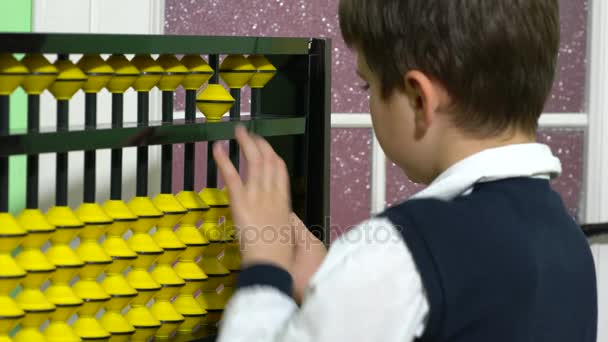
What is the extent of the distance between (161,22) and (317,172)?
1.78 ft

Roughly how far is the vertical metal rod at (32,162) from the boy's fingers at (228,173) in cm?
19

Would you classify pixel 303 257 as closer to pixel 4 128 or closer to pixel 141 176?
pixel 141 176

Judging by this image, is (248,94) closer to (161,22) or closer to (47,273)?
(161,22)

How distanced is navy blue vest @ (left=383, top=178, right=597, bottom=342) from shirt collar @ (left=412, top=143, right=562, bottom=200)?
0.4 inches

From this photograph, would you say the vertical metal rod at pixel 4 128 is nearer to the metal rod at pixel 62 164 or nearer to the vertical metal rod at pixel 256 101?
the metal rod at pixel 62 164

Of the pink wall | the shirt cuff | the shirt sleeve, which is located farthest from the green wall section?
the shirt sleeve

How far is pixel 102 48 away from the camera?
3.38ft

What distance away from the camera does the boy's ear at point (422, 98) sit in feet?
3.36

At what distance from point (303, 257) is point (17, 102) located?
53 cm

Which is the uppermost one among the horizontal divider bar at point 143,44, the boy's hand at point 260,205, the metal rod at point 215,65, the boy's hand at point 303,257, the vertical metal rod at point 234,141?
the horizontal divider bar at point 143,44

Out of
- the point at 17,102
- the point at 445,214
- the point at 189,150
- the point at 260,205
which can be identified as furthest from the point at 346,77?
the point at 445,214

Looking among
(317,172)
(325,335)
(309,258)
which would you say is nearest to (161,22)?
(317,172)

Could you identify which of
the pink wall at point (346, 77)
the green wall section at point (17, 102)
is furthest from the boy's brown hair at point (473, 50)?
the pink wall at point (346, 77)

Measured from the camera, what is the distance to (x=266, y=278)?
100 cm
